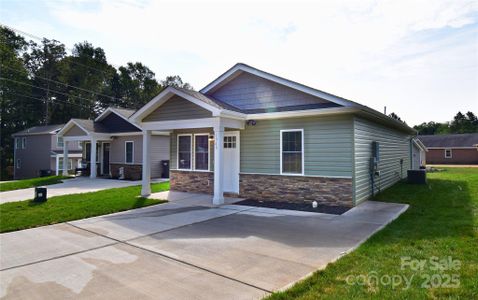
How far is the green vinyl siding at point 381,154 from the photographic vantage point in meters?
8.96

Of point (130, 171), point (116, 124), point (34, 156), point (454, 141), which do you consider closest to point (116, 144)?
point (116, 124)

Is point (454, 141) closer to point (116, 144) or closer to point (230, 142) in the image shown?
point (230, 142)

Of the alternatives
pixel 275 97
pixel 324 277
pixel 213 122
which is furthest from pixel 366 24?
pixel 324 277

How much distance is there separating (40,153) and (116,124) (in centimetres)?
1212

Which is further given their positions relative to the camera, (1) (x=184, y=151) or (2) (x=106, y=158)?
(2) (x=106, y=158)

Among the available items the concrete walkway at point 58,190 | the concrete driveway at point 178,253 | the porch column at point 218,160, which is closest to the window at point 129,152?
the concrete walkway at point 58,190

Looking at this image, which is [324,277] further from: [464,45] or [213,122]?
[464,45]

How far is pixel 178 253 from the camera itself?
486 centimetres

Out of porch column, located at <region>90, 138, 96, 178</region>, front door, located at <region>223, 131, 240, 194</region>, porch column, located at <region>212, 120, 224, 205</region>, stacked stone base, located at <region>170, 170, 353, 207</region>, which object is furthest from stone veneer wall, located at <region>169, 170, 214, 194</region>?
porch column, located at <region>90, 138, 96, 178</region>

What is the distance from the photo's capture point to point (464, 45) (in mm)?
9164

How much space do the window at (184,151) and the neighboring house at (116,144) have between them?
607 cm

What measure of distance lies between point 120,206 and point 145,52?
9.58 meters

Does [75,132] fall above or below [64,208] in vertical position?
above

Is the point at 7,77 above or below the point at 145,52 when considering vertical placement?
above
